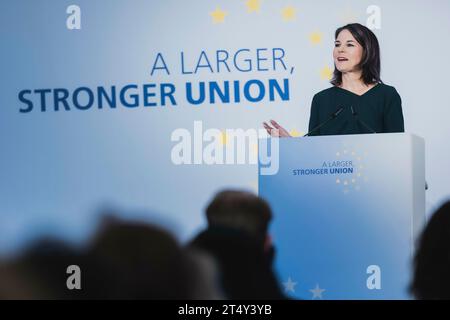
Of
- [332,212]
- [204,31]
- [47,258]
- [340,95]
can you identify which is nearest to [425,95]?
[340,95]

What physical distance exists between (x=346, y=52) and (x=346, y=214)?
3.59 ft

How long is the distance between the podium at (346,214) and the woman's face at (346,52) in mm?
745

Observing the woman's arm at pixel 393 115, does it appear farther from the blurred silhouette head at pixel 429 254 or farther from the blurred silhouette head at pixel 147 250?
the blurred silhouette head at pixel 429 254

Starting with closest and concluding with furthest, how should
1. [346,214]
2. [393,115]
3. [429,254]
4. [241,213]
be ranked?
[429,254] < [346,214] < [241,213] < [393,115]

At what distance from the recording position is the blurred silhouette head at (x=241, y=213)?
3.69 m

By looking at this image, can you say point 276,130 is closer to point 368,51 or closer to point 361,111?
point 361,111

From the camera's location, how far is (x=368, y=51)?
174 inches

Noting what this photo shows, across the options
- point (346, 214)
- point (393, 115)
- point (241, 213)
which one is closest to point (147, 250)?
point (346, 214)

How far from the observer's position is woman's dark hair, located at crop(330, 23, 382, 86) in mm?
4410

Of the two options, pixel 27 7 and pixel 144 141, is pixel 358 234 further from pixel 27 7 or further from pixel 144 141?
pixel 27 7

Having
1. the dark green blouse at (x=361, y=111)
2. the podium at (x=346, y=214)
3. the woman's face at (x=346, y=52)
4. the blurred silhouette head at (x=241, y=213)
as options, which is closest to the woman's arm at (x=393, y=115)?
the dark green blouse at (x=361, y=111)

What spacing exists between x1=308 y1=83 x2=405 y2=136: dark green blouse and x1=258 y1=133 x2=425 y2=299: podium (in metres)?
0.49

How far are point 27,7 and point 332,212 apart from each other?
7.49 ft

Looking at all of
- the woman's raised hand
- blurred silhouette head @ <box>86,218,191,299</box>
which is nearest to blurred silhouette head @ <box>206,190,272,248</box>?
the woman's raised hand
